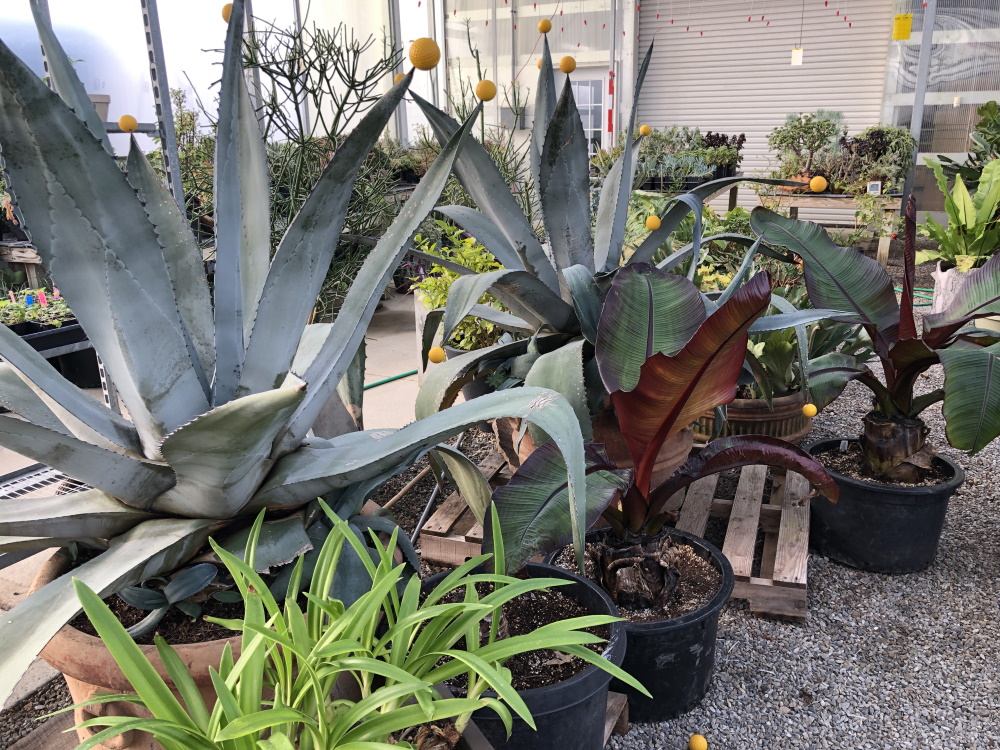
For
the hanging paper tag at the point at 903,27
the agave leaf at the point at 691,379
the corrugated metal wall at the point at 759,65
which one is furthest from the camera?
the corrugated metal wall at the point at 759,65

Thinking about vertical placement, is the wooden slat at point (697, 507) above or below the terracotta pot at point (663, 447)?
below

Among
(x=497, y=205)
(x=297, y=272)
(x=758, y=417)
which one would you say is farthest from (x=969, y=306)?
(x=297, y=272)

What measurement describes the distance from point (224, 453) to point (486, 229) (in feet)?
3.72

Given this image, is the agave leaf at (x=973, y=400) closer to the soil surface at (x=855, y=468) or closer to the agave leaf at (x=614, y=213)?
the soil surface at (x=855, y=468)

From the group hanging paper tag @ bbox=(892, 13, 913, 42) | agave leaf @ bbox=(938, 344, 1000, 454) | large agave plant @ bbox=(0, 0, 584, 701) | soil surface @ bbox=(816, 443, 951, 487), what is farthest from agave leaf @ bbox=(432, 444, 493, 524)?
hanging paper tag @ bbox=(892, 13, 913, 42)

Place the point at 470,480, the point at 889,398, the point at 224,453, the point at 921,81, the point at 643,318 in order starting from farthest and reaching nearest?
the point at 921,81 < the point at 889,398 < the point at 643,318 < the point at 470,480 < the point at 224,453

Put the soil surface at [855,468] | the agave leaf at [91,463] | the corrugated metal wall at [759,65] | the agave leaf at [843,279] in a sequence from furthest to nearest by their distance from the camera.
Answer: the corrugated metal wall at [759,65], the soil surface at [855,468], the agave leaf at [843,279], the agave leaf at [91,463]

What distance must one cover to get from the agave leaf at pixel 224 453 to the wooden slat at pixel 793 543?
126cm

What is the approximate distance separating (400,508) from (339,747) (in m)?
1.72

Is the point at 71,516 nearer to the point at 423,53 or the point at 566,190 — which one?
the point at 423,53

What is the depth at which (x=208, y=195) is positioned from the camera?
3742 mm

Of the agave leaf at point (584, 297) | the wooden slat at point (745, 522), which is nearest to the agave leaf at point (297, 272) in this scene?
the agave leaf at point (584, 297)

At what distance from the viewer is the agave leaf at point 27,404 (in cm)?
98

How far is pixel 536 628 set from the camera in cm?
123
